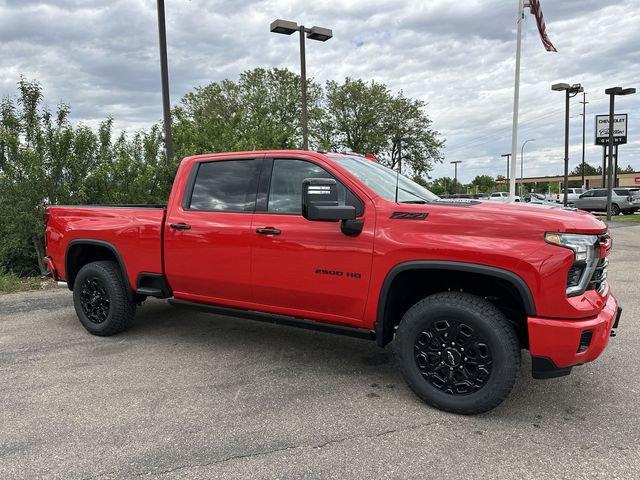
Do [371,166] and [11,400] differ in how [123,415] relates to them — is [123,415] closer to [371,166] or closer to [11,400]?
[11,400]

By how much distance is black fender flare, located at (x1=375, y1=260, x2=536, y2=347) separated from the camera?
10.5ft

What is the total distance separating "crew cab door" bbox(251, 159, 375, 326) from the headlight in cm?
122

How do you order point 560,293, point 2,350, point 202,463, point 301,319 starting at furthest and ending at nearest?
point 2,350 < point 301,319 < point 560,293 < point 202,463

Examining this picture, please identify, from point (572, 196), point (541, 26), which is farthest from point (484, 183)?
point (541, 26)

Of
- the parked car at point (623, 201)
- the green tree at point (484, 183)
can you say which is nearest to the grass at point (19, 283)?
the parked car at point (623, 201)

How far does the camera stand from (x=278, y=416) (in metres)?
3.46

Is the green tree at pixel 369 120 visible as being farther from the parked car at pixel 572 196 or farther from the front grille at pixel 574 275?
the front grille at pixel 574 275

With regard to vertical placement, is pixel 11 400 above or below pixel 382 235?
below

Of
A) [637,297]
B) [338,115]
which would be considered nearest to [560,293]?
[637,297]

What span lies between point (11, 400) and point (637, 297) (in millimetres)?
7375

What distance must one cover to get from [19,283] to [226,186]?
561 cm

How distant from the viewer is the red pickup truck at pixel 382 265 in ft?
10.4

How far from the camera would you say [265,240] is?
163 inches

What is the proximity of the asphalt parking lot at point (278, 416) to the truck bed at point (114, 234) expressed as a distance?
0.83 meters
